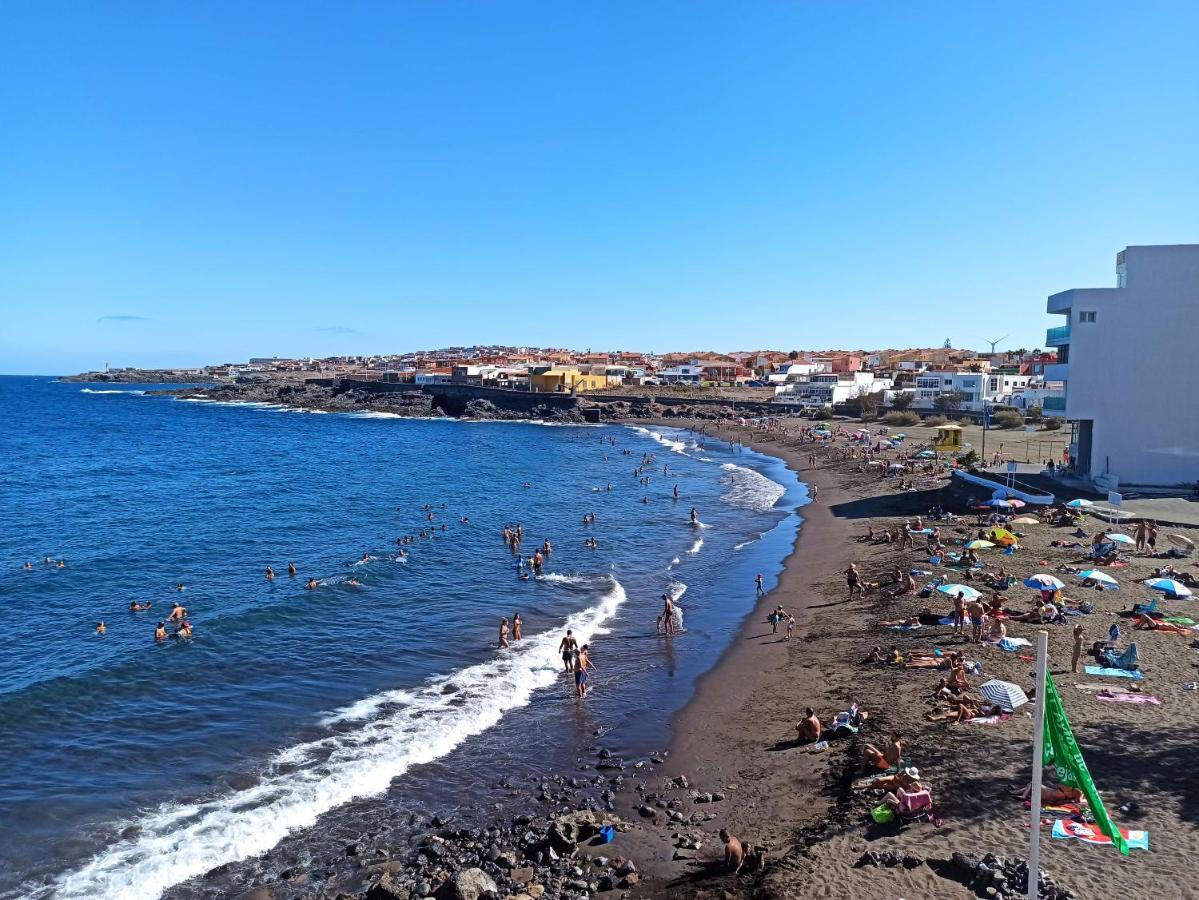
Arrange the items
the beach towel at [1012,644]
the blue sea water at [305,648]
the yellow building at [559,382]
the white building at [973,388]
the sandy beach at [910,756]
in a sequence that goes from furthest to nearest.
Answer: the yellow building at [559,382], the white building at [973,388], the beach towel at [1012,644], the blue sea water at [305,648], the sandy beach at [910,756]

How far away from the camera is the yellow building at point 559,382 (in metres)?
122

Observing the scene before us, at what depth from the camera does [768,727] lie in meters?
15.8

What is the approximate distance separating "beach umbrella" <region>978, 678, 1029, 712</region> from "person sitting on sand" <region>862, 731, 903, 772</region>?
250cm

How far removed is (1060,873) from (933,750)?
3680 millimetres

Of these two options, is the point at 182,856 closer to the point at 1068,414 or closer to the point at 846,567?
the point at 846,567

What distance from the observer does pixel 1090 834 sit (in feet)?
33.1

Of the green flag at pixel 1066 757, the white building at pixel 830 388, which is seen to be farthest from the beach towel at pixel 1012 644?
the white building at pixel 830 388

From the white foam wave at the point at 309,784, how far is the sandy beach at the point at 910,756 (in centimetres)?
453

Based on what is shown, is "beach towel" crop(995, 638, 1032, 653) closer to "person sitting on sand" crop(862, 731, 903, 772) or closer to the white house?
"person sitting on sand" crop(862, 731, 903, 772)

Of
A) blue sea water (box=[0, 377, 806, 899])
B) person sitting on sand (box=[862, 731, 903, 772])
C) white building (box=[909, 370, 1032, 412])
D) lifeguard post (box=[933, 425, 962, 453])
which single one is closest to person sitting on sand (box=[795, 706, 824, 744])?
person sitting on sand (box=[862, 731, 903, 772])

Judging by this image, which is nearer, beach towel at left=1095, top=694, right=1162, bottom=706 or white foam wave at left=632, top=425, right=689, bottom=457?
beach towel at left=1095, top=694, right=1162, bottom=706

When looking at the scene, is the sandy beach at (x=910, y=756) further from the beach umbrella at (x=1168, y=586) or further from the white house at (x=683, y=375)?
the white house at (x=683, y=375)

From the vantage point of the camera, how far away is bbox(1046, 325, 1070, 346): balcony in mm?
35391

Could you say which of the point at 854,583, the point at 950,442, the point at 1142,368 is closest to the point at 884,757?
the point at 854,583
